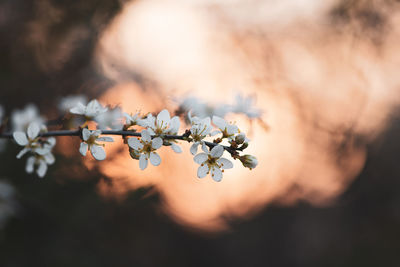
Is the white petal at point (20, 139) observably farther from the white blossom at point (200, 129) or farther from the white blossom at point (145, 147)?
the white blossom at point (200, 129)

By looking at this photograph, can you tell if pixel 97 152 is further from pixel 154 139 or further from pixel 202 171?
pixel 202 171

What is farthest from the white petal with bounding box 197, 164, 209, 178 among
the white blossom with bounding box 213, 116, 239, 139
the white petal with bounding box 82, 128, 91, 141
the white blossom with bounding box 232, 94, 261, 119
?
the white blossom with bounding box 232, 94, 261, 119

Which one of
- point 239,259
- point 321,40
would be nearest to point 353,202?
point 239,259

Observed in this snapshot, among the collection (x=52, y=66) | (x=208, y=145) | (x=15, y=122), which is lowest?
(x=208, y=145)

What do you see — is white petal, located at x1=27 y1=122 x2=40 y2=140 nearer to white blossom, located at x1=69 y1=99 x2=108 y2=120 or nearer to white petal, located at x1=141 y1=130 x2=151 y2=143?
white blossom, located at x1=69 y1=99 x2=108 y2=120

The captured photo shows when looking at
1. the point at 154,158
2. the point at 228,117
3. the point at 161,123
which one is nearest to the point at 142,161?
the point at 154,158

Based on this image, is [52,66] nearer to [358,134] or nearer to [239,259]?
[358,134]
